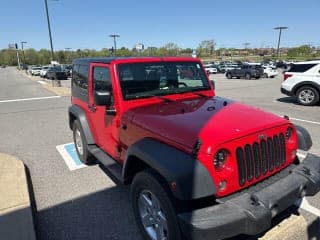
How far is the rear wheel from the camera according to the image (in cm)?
468

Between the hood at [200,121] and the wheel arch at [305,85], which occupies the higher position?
the hood at [200,121]

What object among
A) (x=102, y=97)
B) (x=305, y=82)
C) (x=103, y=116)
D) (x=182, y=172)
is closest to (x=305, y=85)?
(x=305, y=82)

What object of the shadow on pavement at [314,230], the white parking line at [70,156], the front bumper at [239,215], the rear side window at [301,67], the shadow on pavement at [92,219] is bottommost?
the white parking line at [70,156]

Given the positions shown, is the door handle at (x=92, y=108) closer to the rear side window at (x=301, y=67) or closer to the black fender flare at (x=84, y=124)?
the black fender flare at (x=84, y=124)

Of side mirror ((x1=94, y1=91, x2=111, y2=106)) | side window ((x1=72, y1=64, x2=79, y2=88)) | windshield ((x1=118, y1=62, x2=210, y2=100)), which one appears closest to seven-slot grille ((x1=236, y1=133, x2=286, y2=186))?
windshield ((x1=118, y1=62, x2=210, y2=100))

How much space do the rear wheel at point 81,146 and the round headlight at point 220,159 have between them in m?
2.83

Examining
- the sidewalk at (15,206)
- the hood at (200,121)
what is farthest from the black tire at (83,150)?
the hood at (200,121)

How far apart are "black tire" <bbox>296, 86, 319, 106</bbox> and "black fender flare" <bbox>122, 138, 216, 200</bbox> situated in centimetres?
1011

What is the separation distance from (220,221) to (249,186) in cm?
58

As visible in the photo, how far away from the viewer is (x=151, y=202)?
2.70m

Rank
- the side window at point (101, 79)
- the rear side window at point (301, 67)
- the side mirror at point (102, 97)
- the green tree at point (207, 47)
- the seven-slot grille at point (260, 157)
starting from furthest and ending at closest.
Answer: the green tree at point (207, 47) < the rear side window at point (301, 67) < the side window at point (101, 79) < the side mirror at point (102, 97) < the seven-slot grille at point (260, 157)

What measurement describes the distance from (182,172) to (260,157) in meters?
0.85

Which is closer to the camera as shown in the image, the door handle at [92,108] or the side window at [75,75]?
the door handle at [92,108]

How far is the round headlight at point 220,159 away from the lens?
7.52 ft
